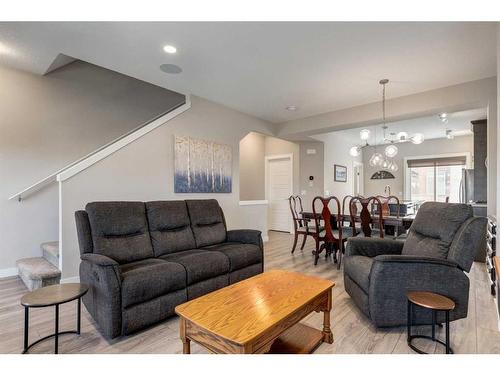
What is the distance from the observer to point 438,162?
7.34 m

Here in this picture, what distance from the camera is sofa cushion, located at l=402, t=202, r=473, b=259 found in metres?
2.19

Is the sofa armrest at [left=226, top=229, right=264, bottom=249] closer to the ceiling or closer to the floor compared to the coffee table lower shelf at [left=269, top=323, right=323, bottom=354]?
closer to the ceiling

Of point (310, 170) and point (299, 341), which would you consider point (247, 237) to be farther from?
point (310, 170)

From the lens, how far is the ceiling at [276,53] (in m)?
2.39

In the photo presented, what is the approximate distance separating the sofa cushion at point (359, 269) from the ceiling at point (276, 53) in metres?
2.10

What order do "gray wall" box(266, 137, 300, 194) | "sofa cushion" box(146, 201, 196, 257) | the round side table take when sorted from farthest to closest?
1. "gray wall" box(266, 137, 300, 194)
2. "sofa cushion" box(146, 201, 196, 257)
3. the round side table

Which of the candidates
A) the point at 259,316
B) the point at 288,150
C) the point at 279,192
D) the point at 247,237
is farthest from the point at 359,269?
the point at 288,150

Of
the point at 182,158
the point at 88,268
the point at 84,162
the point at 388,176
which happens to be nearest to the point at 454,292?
the point at 88,268

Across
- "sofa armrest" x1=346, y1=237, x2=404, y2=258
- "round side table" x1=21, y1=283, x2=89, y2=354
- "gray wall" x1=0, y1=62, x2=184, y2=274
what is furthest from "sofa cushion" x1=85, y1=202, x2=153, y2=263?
"sofa armrest" x1=346, y1=237, x2=404, y2=258

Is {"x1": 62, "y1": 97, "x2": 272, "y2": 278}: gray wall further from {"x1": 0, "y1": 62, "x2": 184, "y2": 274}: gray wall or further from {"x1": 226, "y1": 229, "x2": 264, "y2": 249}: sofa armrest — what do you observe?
{"x1": 226, "y1": 229, "x2": 264, "y2": 249}: sofa armrest

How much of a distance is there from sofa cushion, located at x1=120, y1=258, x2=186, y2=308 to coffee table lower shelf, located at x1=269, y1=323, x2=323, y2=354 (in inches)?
37.9

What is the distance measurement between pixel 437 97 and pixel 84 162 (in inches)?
188

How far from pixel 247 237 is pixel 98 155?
2.09m
